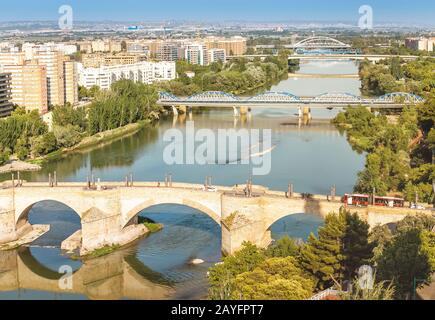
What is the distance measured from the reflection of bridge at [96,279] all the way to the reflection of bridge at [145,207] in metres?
→ 0.55

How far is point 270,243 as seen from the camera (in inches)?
410

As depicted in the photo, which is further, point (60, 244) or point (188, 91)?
point (188, 91)

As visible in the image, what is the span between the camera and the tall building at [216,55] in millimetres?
51312

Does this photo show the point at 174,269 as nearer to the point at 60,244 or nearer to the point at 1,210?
the point at 60,244

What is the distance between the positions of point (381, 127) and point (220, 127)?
20.1ft

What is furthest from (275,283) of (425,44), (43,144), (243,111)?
(425,44)

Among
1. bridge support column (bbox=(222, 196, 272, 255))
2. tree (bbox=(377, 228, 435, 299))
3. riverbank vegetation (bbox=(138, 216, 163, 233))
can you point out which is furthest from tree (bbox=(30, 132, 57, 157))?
tree (bbox=(377, 228, 435, 299))

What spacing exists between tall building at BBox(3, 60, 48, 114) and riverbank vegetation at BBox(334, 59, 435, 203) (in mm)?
10696

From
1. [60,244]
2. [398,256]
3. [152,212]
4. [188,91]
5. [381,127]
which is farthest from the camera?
[188,91]

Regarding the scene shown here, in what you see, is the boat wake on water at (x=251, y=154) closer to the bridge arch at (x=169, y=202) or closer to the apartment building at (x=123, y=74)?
the bridge arch at (x=169, y=202)

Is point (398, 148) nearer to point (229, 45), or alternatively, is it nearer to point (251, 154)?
point (251, 154)

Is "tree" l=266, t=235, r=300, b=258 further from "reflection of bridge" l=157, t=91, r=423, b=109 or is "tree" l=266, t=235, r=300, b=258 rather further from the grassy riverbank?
"reflection of bridge" l=157, t=91, r=423, b=109

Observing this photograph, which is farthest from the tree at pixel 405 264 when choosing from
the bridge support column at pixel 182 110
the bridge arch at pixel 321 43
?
the bridge arch at pixel 321 43
